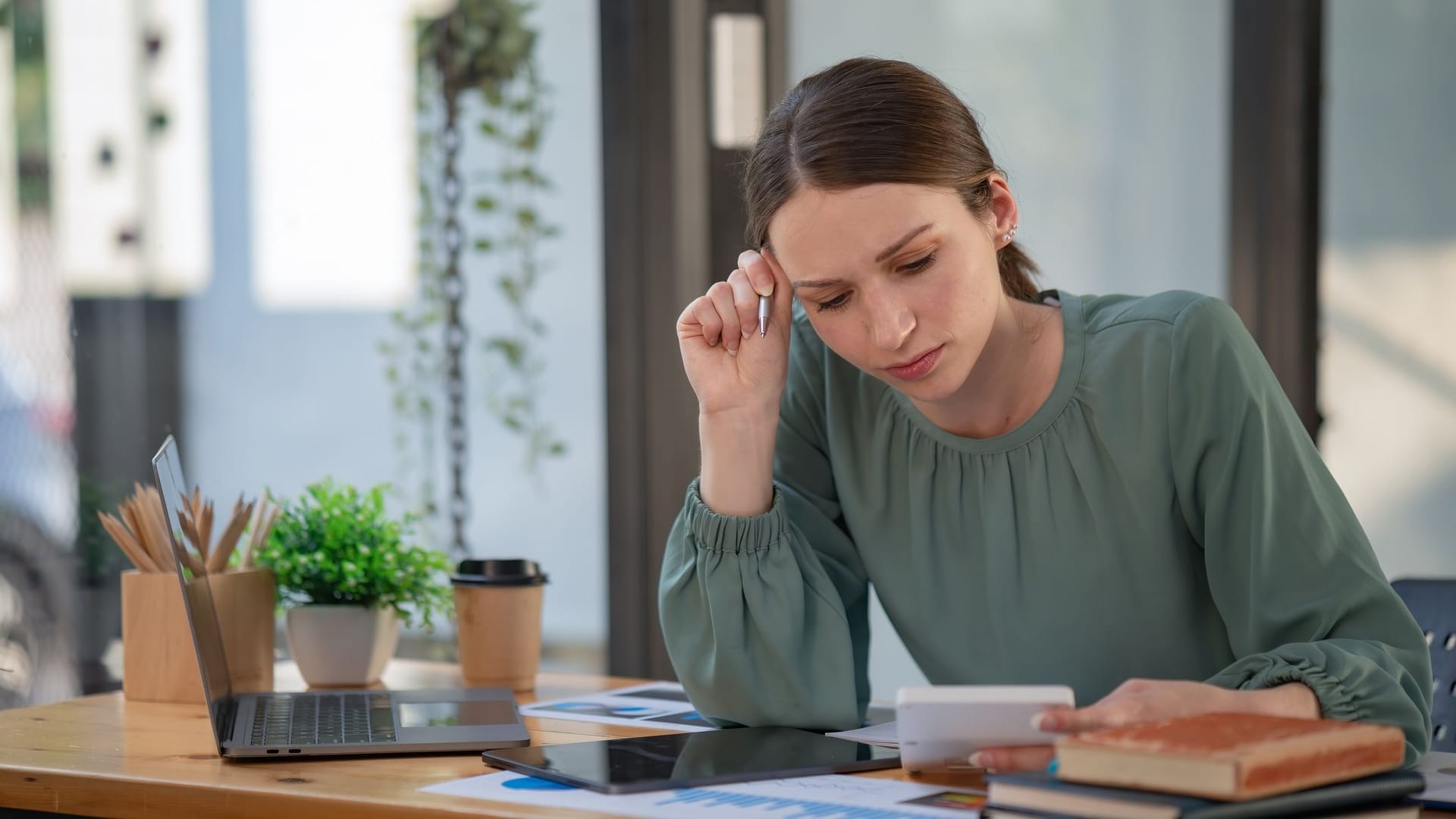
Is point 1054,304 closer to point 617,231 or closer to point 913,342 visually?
point 913,342

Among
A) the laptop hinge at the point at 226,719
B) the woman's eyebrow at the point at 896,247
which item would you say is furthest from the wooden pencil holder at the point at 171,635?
the woman's eyebrow at the point at 896,247

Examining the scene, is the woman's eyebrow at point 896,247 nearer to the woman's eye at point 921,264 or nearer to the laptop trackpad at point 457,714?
the woman's eye at point 921,264

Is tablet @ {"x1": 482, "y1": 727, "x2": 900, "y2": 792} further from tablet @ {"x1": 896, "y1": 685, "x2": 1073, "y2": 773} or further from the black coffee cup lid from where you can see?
the black coffee cup lid

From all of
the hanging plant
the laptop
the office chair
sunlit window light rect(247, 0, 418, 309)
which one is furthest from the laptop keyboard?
sunlit window light rect(247, 0, 418, 309)

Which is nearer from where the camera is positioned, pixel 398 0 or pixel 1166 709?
pixel 1166 709

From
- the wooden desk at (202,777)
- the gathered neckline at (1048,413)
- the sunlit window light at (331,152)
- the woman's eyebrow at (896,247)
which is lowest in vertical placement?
the wooden desk at (202,777)

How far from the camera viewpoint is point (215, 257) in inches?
116

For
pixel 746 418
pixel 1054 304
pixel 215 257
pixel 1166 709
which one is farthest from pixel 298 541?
pixel 215 257

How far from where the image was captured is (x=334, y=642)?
1722 millimetres

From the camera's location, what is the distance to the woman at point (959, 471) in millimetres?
1376

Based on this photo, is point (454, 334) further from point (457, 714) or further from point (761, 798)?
point (761, 798)

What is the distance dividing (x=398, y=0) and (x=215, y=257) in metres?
0.64

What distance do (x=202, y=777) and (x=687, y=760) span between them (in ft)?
1.31

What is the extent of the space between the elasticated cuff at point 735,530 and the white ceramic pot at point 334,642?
18.4 inches
